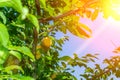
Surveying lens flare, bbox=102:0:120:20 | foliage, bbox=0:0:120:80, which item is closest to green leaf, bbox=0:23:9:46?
foliage, bbox=0:0:120:80

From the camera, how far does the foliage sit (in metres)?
1.48

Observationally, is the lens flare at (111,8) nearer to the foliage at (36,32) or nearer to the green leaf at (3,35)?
the foliage at (36,32)

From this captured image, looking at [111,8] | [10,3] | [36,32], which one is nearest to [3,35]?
[10,3]

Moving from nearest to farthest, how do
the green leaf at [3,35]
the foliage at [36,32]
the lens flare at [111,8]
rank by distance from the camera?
the green leaf at [3,35]
the foliage at [36,32]
the lens flare at [111,8]

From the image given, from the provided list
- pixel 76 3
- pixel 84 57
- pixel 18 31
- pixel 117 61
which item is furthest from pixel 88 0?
pixel 117 61

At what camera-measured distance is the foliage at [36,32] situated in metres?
1.48

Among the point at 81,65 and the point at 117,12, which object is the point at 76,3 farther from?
the point at 81,65

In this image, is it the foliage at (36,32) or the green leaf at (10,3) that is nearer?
the green leaf at (10,3)

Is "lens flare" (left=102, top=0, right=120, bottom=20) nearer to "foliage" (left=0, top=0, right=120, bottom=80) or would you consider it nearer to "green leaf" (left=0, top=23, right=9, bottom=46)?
"foliage" (left=0, top=0, right=120, bottom=80)

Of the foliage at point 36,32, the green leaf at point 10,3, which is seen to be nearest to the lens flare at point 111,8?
the foliage at point 36,32

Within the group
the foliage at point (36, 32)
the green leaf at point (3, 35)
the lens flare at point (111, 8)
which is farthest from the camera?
the lens flare at point (111, 8)

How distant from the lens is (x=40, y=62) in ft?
12.5

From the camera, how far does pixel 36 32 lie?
9.66 ft

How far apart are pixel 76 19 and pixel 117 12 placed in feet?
2.59
